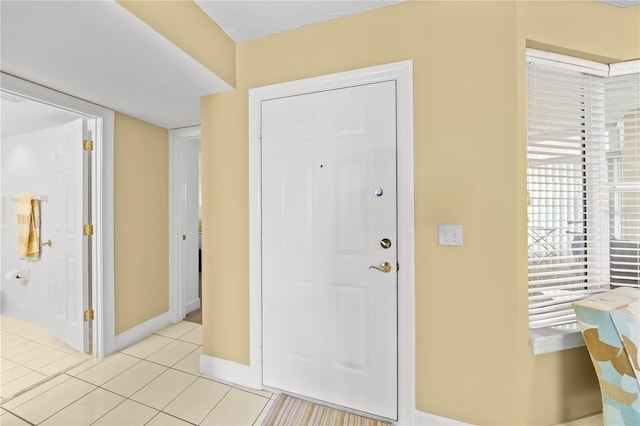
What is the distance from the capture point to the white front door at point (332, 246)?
1.54m

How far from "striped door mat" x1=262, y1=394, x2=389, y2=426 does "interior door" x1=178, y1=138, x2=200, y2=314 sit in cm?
196

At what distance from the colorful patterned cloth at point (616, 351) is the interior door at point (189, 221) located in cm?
336

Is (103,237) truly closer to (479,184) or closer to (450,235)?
(450,235)

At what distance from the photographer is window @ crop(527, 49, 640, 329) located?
1.51m

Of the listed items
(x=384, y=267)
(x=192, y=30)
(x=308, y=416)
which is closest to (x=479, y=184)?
(x=384, y=267)

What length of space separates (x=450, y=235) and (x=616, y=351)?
87cm

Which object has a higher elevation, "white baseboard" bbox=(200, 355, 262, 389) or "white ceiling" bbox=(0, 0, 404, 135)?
"white ceiling" bbox=(0, 0, 404, 135)

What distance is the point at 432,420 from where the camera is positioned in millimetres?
1452

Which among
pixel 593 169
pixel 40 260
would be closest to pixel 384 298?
pixel 593 169

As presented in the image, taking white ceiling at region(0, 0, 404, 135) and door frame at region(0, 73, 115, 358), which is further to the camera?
door frame at region(0, 73, 115, 358)

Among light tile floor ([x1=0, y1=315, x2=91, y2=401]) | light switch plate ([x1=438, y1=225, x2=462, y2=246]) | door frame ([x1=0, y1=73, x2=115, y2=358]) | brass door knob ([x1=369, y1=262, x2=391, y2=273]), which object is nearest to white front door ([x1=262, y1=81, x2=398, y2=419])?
brass door knob ([x1=369, y1=262, x2=391, y2=273])

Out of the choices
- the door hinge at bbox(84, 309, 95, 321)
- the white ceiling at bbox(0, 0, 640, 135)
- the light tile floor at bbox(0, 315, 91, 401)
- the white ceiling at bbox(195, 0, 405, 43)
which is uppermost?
the white ceiling at bbox(195, 0, 405, 43)

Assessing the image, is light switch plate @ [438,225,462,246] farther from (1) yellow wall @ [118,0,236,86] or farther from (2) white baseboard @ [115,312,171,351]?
(2) white baseboard @ [115,312,171,351]

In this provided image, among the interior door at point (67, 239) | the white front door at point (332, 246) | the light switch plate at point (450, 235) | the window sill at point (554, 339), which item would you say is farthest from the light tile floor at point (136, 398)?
the window sill at point (554, 339)
